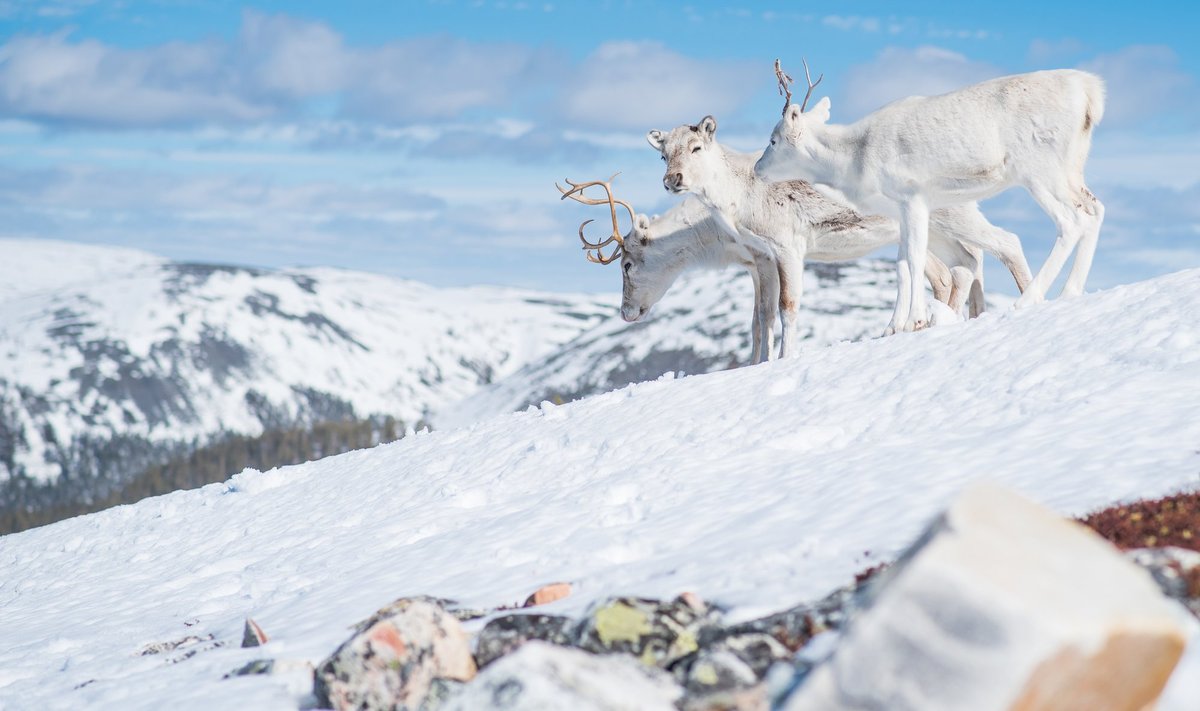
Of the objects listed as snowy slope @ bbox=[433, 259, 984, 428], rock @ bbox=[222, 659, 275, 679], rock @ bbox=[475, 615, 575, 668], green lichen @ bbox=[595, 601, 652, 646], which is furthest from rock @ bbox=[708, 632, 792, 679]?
snowy slope @ bbox=[433, 259, 984, 428]

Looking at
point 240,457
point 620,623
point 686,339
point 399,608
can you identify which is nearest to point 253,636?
point 399,608

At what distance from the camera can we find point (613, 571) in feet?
36.9

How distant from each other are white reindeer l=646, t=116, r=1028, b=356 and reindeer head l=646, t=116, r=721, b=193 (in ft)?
0.06

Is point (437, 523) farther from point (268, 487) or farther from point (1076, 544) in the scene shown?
point (1076, 544)

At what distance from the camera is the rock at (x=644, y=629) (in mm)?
8359

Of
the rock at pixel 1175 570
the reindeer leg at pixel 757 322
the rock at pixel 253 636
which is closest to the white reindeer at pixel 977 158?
the reindeer leg at pixel 757 322

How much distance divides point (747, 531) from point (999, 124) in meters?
7.91

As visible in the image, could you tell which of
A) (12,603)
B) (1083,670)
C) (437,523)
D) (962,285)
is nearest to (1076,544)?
(1083,670)

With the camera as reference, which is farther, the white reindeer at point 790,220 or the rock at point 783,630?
the white reindeer at point 790,220

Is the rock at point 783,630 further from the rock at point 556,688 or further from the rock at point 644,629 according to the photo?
the rock at point 556,688

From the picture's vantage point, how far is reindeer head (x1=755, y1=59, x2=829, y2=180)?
724 inches

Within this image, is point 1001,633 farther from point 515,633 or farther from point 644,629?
Result: point 515,633

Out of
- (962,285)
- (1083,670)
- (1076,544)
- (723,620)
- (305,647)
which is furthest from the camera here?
(962,285)

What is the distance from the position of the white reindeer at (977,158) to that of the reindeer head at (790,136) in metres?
0.45
